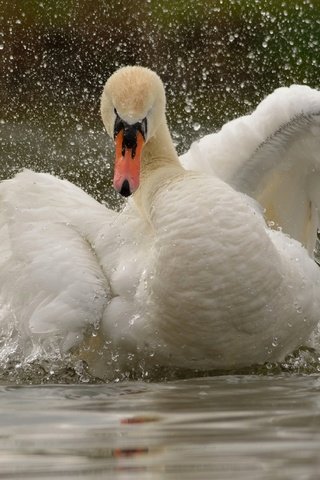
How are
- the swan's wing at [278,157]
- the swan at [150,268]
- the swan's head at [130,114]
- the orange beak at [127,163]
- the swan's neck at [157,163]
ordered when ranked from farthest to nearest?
the swan's wing at [278,157] → the swan's neck at [157,163] → the swan's head at [130,114] → the orange beak at [127,163] → the swan at [150,268]

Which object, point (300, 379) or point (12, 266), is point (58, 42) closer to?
point (12, 266)

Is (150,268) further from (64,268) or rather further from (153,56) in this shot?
(153,56)

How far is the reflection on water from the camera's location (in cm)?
412

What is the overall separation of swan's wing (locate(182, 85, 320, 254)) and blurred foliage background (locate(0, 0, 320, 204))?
17.1ft

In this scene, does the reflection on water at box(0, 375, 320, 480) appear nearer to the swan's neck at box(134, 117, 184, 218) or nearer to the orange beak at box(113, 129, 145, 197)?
the orange beak at box(113, 129, 145, 197)

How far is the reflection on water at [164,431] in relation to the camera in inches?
162

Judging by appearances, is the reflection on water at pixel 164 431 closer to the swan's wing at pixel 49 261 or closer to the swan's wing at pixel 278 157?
the swan's wing at pixel 49 261

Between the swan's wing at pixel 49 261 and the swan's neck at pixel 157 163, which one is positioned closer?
the swan's wing at pixel 49 261

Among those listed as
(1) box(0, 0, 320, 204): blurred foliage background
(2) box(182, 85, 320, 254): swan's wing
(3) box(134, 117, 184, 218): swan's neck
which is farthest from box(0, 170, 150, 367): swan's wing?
(1) box(0, 0, 320, 204): blurred foliage background

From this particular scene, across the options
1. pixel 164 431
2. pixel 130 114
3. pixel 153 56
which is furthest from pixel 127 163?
pixel 153 56

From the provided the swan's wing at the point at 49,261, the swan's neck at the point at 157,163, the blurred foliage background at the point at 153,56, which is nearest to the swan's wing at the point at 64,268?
the swan's wing at the point at 49,261

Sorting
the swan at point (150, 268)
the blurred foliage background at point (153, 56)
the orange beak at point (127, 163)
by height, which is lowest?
the swan at point (150, 268)

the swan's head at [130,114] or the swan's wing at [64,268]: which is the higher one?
the swan's head at [130,114]

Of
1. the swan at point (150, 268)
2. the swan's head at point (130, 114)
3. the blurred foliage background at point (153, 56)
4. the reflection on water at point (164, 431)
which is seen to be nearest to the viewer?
the reflection on water at point (164, 431)
